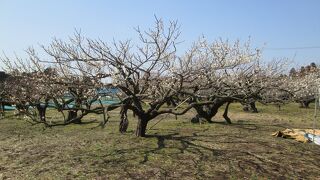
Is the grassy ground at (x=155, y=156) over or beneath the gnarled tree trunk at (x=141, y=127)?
beneath

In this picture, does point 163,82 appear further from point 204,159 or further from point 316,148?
point 316,148

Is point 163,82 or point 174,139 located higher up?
point 163,82

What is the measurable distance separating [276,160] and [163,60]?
14.4 ft

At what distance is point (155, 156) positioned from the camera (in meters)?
9.16

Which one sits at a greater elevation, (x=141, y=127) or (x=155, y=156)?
(x=141, y=127)

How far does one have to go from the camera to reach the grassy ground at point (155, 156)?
25.9 feet

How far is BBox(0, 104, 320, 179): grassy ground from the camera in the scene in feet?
25.9

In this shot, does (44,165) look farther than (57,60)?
No

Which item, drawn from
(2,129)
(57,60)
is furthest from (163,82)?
(2,129)

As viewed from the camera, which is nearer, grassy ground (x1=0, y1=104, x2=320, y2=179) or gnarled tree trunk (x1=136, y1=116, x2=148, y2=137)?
grassy ground (x1=0, y1=104, x2=320, y2=179)

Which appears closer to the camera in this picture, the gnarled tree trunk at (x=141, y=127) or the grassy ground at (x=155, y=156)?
the grassy ground at (x=155, y=156)

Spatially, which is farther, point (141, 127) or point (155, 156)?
point (141, 127)

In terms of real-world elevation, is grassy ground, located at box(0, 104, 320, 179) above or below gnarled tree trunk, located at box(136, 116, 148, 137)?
below

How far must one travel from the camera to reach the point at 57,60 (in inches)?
429
